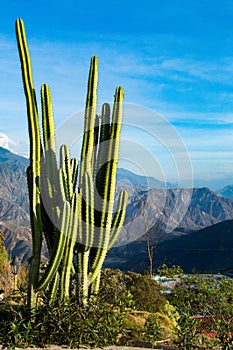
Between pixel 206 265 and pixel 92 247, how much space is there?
92426 mm

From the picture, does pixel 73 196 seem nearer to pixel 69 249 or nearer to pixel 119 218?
pixel 69 249

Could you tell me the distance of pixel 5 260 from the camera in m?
12.6

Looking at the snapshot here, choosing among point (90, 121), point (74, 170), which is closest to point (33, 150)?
point (74, 170)

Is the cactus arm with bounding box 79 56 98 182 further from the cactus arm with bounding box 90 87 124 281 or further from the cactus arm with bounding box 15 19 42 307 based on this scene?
the cactus arm with bounding box 15 19 42 307

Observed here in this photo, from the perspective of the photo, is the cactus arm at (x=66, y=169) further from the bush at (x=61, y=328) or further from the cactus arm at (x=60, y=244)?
the bush at (x=61, y=328)

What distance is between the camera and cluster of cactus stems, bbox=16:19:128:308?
544cm

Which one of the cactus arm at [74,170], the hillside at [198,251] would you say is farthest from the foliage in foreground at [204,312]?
the hillside at [198,251]

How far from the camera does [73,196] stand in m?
5.37

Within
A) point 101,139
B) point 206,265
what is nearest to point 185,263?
point 206,265

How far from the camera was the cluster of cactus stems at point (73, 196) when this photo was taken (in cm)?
Result: 544

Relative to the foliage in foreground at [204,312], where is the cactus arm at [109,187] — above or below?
above

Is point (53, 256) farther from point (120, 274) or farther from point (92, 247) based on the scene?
point (120, 274)

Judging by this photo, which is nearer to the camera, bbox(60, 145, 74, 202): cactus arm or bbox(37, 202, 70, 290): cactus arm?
bbox(37, 202, 70, 290): cactus arm

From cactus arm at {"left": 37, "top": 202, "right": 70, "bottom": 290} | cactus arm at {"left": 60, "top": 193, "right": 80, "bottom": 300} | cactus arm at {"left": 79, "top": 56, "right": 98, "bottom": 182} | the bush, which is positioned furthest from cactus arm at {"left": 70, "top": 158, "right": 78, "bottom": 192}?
the bush
